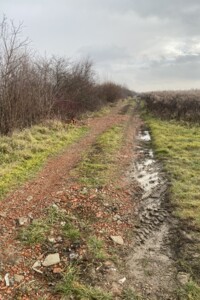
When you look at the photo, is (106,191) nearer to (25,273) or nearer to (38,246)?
(38,246)

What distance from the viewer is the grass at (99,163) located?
7812 millimetres

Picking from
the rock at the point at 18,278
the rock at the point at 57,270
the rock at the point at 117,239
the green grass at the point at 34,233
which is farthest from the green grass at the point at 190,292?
the green grass at the point at 34,233

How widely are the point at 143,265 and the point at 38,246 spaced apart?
1510mm

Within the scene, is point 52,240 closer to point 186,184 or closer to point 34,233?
point 34,233

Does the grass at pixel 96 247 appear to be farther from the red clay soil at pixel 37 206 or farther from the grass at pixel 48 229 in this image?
the red clay soil at pixel 37 206

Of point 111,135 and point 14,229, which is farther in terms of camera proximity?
point 111,135

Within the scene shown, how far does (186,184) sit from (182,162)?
214 cm

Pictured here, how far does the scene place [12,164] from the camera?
29.1ft

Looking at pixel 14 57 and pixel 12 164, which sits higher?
pixel 14 57

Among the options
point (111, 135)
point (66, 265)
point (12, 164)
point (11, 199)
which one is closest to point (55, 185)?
point (11, 199)

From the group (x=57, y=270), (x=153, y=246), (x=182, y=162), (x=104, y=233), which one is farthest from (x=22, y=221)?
(x=182, y=162)

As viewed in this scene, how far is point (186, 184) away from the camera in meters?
7.51

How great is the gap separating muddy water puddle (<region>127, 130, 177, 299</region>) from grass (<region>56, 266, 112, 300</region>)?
Answer: 18.0 inches

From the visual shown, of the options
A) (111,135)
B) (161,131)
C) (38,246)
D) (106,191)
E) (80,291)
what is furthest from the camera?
(161,131)
